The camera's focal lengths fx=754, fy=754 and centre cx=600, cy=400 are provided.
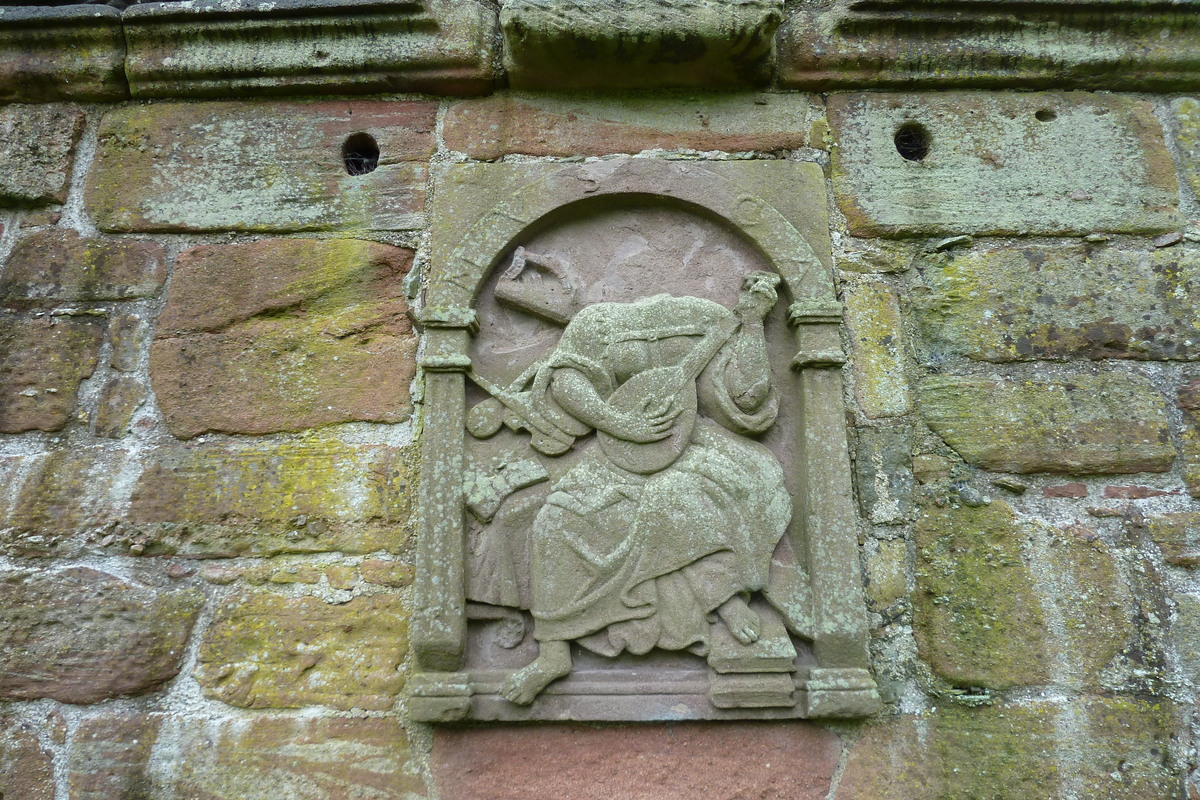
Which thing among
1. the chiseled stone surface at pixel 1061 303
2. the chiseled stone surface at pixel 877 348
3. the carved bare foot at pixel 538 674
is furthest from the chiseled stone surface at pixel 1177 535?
the carved bare foot at pixel 538 674

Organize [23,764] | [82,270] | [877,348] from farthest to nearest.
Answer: [82,270] < [877,348] < [23,764]

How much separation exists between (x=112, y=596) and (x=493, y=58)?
2000 mm

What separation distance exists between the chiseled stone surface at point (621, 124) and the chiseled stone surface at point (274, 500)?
108cm

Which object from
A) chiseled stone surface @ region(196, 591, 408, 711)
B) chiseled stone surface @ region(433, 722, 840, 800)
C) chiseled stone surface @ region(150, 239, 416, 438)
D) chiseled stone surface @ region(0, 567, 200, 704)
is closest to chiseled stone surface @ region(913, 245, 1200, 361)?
chiseled stone surface @ region(433, 722, 840, 800)

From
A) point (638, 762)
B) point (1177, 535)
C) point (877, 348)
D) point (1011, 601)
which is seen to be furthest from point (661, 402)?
point (1177, 535)

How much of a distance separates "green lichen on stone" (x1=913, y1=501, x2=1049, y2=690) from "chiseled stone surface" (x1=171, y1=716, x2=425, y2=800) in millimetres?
1437

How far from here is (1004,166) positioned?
2443 mm

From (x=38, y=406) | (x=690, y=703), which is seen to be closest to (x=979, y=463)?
(x=690, y=703)

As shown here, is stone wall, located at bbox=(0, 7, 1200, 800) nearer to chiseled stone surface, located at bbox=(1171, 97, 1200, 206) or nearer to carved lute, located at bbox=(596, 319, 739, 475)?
chiseled stone surface, located at bbox=(1171, 97, 1200, 206)

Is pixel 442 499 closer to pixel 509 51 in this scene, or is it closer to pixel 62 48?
pixel 509 51

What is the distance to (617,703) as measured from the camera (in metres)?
1.91

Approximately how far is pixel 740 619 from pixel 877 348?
93 cm

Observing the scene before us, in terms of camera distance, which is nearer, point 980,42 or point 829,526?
point 829,526

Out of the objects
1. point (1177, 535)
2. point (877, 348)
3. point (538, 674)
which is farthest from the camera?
point (877, 348)
